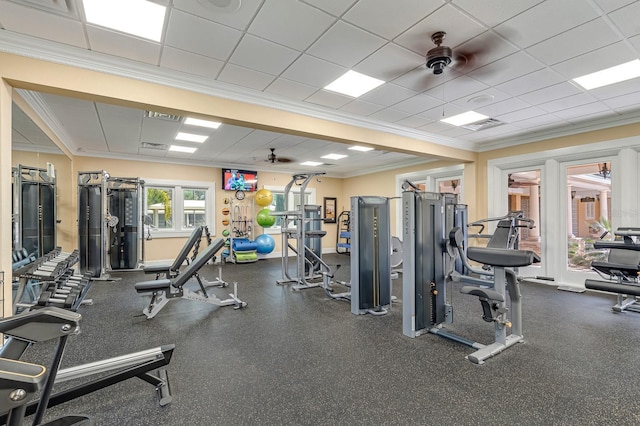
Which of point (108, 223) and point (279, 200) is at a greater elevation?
point (279, 200)

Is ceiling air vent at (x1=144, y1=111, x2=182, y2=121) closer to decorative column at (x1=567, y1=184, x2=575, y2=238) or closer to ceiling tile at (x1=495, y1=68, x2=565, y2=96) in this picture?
ceiling tile at (x1=495, y1=68, x2=565, y2=96)

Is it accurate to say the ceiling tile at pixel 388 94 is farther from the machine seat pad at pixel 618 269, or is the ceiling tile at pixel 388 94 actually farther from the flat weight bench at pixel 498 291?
the machine seat pad at pixel 618 269

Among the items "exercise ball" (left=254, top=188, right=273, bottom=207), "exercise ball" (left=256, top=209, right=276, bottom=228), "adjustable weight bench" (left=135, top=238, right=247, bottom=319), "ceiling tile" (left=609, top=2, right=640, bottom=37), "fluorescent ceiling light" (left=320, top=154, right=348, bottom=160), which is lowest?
"adjustable weight bench" (left=135, top=238, right=247, bottom=319)

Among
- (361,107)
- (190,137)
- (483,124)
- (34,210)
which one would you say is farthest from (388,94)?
(34,210)

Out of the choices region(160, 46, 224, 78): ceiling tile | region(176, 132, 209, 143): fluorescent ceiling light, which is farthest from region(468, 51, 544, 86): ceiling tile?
region(176, 132, 209, 143): fluorescent ceiling light

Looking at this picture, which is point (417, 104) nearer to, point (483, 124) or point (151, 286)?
point (483, 124)

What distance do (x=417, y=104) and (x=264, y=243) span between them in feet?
17.7

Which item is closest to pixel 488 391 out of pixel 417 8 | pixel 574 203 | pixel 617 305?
pixel 417 8

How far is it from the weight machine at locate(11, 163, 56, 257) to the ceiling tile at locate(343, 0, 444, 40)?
11.1ft

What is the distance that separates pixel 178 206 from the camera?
25.1 feet

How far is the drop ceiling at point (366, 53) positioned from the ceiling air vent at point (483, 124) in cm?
16

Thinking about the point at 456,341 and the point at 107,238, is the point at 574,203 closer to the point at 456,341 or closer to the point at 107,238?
the point at 456,341

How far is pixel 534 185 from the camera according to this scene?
19.2 feet

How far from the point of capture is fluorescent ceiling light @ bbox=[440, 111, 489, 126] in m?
4.50
